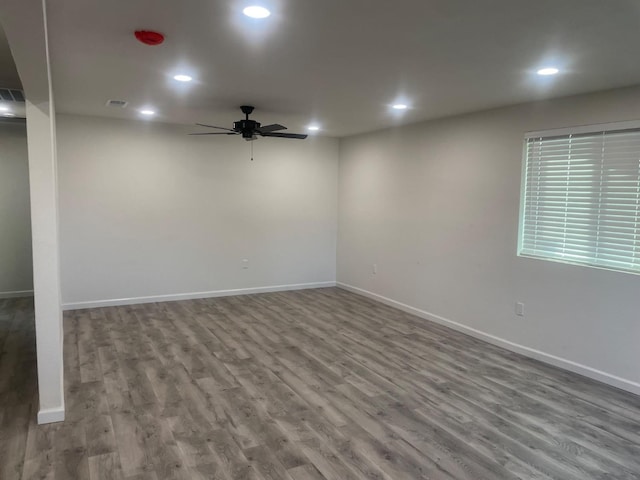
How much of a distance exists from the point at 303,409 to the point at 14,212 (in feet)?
18.5

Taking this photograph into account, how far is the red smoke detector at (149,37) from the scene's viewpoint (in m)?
2.55

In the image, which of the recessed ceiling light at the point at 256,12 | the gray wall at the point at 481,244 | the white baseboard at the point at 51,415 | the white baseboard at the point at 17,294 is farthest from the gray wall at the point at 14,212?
the recessed ceiling light at the point at 256,12

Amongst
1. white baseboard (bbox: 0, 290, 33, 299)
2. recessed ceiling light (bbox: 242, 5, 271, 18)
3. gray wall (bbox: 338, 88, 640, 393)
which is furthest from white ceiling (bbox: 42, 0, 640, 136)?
white baseboard (bbox: 0, 290, 33, 299)

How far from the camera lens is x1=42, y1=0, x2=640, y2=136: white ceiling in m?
2.20

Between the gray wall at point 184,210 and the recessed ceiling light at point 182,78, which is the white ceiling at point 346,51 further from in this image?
the gray wall at point 184,210

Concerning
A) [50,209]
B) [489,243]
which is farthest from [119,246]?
[489,243]

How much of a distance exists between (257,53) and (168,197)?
3.73m

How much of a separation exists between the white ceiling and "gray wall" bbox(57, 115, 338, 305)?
4.51 ft

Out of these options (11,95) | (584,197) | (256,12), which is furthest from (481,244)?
(11,95)

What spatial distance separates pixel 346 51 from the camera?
9.27 feet

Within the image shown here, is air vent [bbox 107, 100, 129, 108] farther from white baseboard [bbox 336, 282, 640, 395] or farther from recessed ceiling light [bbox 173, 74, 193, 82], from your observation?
A: white baseboard [bbox 336, 282, 640, 395]

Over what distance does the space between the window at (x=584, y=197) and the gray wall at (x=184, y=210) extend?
3595mm

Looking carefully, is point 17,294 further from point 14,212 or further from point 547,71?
point 547,71

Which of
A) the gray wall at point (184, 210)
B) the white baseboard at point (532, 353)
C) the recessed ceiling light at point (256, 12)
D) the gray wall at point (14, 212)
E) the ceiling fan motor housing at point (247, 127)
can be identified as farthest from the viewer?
the gray wall at point (14, 212)
